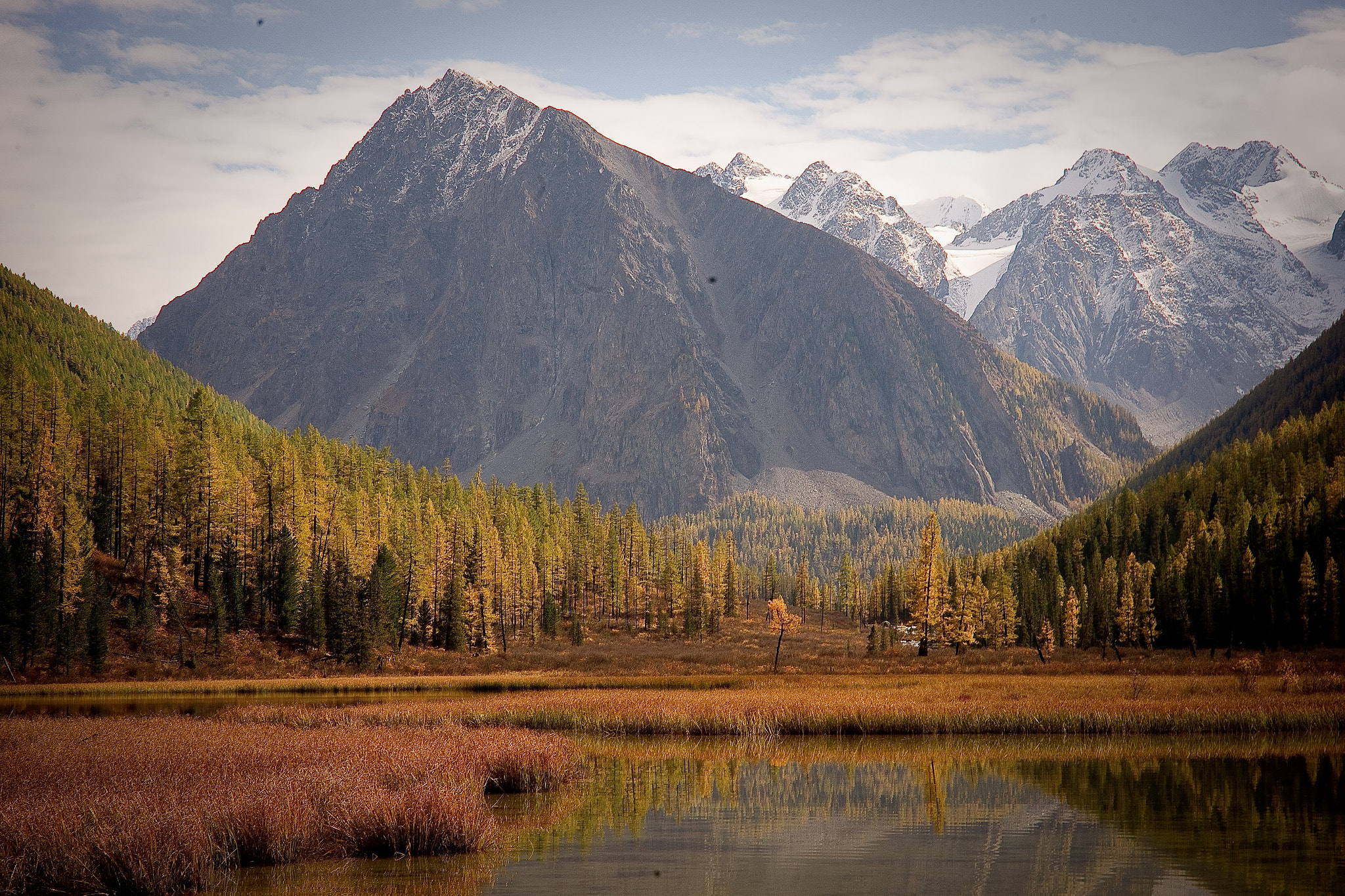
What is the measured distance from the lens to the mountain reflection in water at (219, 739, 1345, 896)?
21109 millimetres

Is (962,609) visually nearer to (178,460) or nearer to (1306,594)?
(1306,594)

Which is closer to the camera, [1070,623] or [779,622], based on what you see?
[1070,623]

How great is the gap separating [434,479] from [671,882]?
123m

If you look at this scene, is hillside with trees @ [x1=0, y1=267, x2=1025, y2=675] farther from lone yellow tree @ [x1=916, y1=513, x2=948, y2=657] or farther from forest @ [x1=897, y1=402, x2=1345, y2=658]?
forest @ [x1=897, y1=402, x2=1345, y2=658]

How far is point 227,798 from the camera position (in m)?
24.1

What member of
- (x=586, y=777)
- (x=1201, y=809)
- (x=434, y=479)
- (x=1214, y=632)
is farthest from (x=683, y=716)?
(x=434, y=479)

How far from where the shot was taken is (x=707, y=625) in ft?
418

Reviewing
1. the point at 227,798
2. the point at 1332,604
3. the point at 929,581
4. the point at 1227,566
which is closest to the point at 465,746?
the point at 227,798

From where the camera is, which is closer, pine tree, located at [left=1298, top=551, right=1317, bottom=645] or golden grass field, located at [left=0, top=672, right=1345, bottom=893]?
golden grass field, located at [left=0, top=672, right=1345, bottom=893]

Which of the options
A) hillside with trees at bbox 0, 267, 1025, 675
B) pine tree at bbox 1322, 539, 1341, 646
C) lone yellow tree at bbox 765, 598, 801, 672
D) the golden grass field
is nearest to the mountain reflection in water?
the golden grass field

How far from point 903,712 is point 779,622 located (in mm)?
83661

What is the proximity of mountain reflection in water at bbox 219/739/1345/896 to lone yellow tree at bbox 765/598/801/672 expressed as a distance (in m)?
38.0

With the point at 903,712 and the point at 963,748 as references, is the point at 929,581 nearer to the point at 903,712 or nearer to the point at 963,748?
the point at 903,712

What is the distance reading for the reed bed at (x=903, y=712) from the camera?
1665 inches
